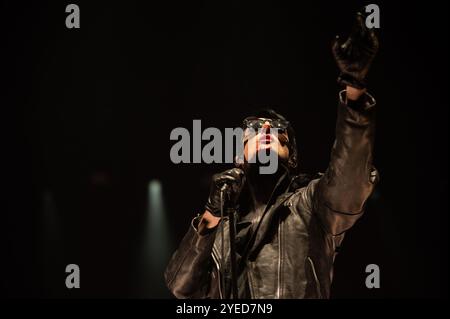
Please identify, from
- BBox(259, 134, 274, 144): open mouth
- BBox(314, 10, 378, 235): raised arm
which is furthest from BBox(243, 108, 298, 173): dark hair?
BBox(314, 10, 378, 235): raised arm

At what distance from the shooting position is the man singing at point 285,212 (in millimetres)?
1854

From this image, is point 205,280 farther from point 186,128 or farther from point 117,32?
point 117,32

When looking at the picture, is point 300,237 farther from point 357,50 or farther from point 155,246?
point 155,246

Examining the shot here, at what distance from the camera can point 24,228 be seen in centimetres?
436

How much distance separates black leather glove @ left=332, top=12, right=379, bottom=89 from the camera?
1737 mm

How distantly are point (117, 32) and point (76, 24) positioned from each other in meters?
0.26

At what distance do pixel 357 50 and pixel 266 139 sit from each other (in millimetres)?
779

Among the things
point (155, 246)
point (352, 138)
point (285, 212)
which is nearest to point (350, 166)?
point (352, 138)

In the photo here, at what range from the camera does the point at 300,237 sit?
2242 millimetres

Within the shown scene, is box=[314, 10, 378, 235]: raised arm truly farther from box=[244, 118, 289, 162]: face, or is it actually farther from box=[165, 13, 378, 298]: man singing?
box=[244, 118, 289, 162]: face

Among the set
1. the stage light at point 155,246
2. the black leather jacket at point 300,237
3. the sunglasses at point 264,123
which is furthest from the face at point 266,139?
the stage light at point 155,246

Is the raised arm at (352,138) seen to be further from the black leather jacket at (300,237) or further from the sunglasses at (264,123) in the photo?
the sunglasses at (264,123)

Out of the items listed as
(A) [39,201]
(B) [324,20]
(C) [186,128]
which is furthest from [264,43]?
(A) [39,201]

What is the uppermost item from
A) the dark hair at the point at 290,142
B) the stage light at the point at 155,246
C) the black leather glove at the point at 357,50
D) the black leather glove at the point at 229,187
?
the black leather glove at the point at 357,50
